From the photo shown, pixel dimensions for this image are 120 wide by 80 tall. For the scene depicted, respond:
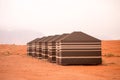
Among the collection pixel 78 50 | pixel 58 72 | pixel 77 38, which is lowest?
pixel 58 72

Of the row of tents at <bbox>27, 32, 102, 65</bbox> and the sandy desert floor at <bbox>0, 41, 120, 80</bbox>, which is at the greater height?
the row of tents at <bbox>27, 32, 102, 65</bbox>

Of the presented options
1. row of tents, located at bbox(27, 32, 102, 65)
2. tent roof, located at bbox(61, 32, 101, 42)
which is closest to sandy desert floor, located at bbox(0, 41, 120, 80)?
row of tents, located at bbox(27, 32, 102, 65)

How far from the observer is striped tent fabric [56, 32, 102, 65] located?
128 ft

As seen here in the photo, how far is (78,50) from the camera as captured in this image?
39.2m

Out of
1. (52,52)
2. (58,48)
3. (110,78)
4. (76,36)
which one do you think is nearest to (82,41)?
(76,36)

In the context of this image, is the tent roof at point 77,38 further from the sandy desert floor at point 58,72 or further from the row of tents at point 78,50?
the sandy desert floor at point 58,72

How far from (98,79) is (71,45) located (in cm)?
1652

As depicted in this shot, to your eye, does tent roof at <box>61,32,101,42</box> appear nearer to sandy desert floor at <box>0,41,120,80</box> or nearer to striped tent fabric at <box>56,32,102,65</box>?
striped tent fabric at <box>56,32,102,65</box>

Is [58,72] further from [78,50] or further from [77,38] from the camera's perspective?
[77,38]

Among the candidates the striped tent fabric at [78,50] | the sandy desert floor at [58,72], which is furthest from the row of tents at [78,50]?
the sandy desert floor at [58,72]

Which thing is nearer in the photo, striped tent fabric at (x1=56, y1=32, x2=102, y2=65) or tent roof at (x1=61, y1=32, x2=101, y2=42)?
striped tent fabric at (x1=56, y1=32, x2=102, y2=65)

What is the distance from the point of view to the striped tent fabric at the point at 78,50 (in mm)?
39062

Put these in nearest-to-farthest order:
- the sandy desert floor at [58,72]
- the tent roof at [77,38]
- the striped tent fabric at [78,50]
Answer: the sandy desert floor at [58,72], the striped tent fabric at [78,50], the tent roof at [77,38]

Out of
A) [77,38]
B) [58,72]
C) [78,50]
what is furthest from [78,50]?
[58,72]
